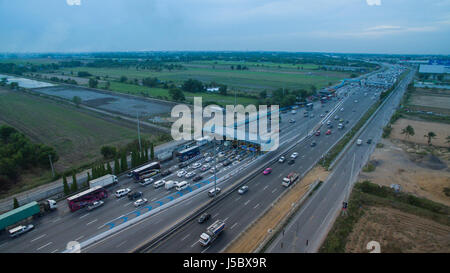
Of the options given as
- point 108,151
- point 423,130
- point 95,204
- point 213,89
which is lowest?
point 95,204

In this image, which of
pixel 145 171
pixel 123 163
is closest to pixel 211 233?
pixel 145 171

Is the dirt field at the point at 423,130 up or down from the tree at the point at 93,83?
down

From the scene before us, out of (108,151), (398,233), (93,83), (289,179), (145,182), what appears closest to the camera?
(398,233)

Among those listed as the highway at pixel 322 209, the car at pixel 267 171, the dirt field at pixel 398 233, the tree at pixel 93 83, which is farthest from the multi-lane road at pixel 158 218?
the tree at pixel 93 83

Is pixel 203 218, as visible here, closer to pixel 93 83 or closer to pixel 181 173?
pixel 181 173

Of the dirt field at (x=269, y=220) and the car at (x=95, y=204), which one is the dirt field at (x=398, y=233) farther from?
the car at (x=95, y=204)

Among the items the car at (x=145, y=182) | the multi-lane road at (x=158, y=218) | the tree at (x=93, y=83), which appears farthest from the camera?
the tree at (x=93, y=83)

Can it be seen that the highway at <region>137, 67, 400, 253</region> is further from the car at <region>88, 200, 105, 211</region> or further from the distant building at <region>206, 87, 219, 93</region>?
the distant building at <region>206, 87, 219, 93</region>
